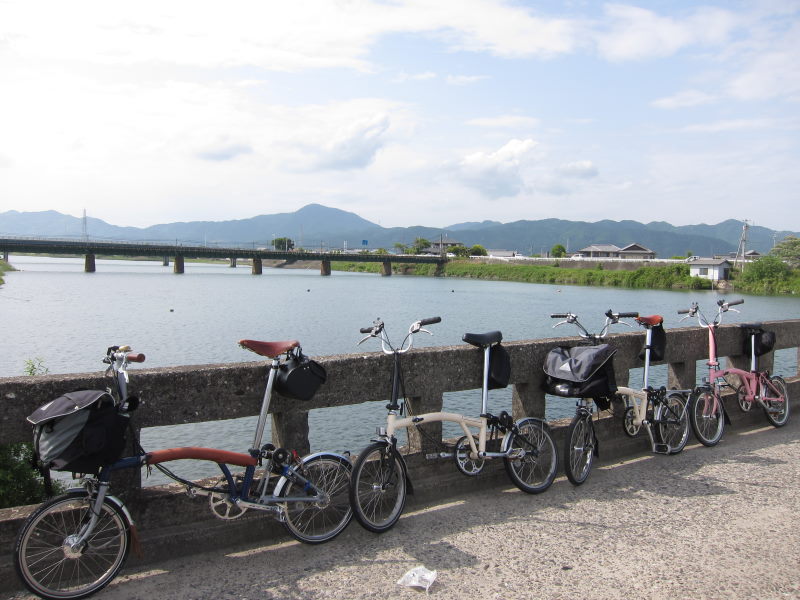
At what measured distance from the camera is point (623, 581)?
4094 mm

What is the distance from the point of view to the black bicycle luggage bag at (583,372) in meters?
5.68

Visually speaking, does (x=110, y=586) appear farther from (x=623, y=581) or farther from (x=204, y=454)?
(x=623, y=581)

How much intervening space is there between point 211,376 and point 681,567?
3.34m

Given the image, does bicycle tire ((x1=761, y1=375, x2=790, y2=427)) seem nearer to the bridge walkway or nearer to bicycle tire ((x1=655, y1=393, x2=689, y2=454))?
bicycle tire ((x1=655, y1=393, x2=689, y2=454))

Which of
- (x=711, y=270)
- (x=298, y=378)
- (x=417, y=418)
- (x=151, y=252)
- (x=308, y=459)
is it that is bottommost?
(x=308, y=459)

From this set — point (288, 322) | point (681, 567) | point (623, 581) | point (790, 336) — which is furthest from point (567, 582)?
point (288, 322)

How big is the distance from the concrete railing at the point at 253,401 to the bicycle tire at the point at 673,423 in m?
0.43

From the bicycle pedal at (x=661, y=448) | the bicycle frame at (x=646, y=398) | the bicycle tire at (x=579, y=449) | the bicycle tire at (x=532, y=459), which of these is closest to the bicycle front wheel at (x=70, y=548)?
the bicycle tire at (x=532, y=459)

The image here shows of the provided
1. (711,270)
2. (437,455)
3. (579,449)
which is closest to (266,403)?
(437,455)

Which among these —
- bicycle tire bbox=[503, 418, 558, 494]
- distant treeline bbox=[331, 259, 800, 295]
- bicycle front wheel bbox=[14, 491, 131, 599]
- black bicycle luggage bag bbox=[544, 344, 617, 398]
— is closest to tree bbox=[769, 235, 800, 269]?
distant treeline bbox=[331, 259, 800, 295]

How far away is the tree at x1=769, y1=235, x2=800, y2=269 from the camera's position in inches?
4065

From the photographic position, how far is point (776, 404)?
8.25m

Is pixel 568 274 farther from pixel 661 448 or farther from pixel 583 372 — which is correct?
pixel 583 372

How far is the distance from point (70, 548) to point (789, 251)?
127 metres
